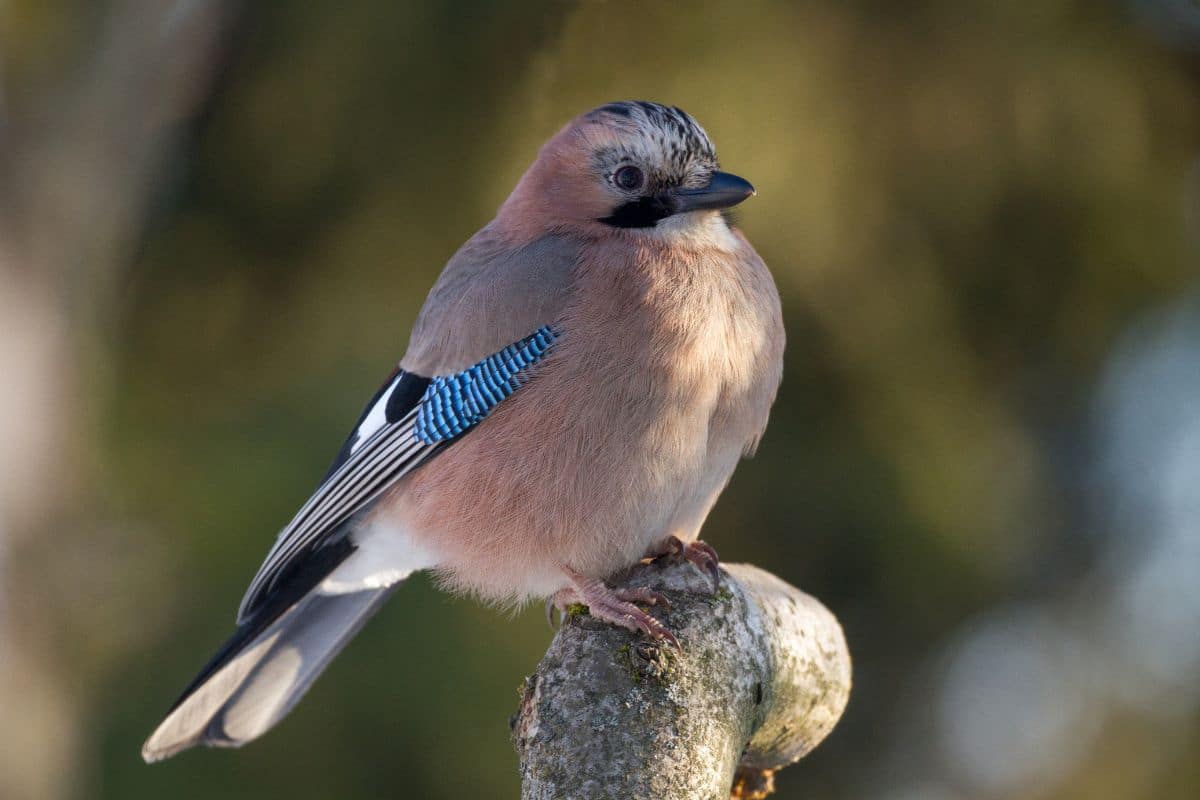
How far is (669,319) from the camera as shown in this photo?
9.92ft

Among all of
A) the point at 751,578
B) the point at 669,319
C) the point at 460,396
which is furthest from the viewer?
the point at 460,396

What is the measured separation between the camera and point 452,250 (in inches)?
254

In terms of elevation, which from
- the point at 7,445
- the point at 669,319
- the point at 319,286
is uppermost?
the point at 669,319

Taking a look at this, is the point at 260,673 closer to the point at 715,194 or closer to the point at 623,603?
the point at 623,603

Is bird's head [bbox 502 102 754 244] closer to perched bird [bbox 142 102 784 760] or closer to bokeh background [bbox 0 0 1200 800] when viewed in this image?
perched bird [bbox 142 102 784 760]

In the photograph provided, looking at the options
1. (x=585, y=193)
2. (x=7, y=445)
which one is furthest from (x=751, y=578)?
(x=7, y=445)

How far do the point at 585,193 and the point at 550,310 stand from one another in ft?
1.14

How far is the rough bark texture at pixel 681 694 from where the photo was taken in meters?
2.20

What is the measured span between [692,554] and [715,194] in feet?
2.86

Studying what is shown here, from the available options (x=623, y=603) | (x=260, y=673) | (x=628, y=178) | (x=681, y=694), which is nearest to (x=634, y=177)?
(x=628, y=178)

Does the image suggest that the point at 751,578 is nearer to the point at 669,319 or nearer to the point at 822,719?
the point at 822,719

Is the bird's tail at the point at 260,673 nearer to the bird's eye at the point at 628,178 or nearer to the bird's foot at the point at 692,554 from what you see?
the bird's foot at the point at 692,554

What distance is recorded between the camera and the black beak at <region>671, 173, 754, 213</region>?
3.10 m

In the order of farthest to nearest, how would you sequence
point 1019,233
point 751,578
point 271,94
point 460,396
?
point 271,94 < point 1019,233 < point 460,396 < point 751,578
